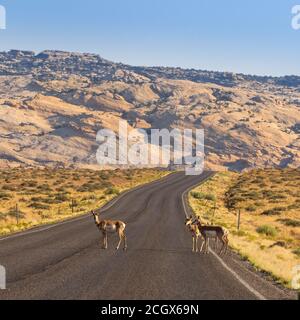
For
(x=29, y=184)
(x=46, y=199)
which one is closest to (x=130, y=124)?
Answer: (x=29, y=184)

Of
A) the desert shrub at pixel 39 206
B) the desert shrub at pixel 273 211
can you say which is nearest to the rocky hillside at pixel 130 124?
the desert shrub at pixel 39 206

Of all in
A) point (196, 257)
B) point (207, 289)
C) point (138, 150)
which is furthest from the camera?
point (138, 150)

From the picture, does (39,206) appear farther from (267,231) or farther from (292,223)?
(292,223)

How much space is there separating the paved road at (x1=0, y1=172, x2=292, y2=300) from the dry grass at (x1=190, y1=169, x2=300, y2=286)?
204cm

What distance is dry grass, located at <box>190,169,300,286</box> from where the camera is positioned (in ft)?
65.5

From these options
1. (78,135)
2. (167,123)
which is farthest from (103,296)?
(167,123)

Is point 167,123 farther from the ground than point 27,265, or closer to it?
farther from the ground

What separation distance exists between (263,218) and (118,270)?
31.1 meters

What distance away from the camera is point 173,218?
34.0 m

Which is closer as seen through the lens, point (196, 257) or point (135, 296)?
point (135, 296)

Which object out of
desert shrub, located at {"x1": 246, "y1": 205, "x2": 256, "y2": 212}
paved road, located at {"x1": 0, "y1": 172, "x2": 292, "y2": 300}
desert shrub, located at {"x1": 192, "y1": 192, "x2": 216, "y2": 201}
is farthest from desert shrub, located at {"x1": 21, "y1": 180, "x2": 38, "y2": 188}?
paved road, located at {"x1": 0, "y1": 172, "x2": 292, "y2": 300}
